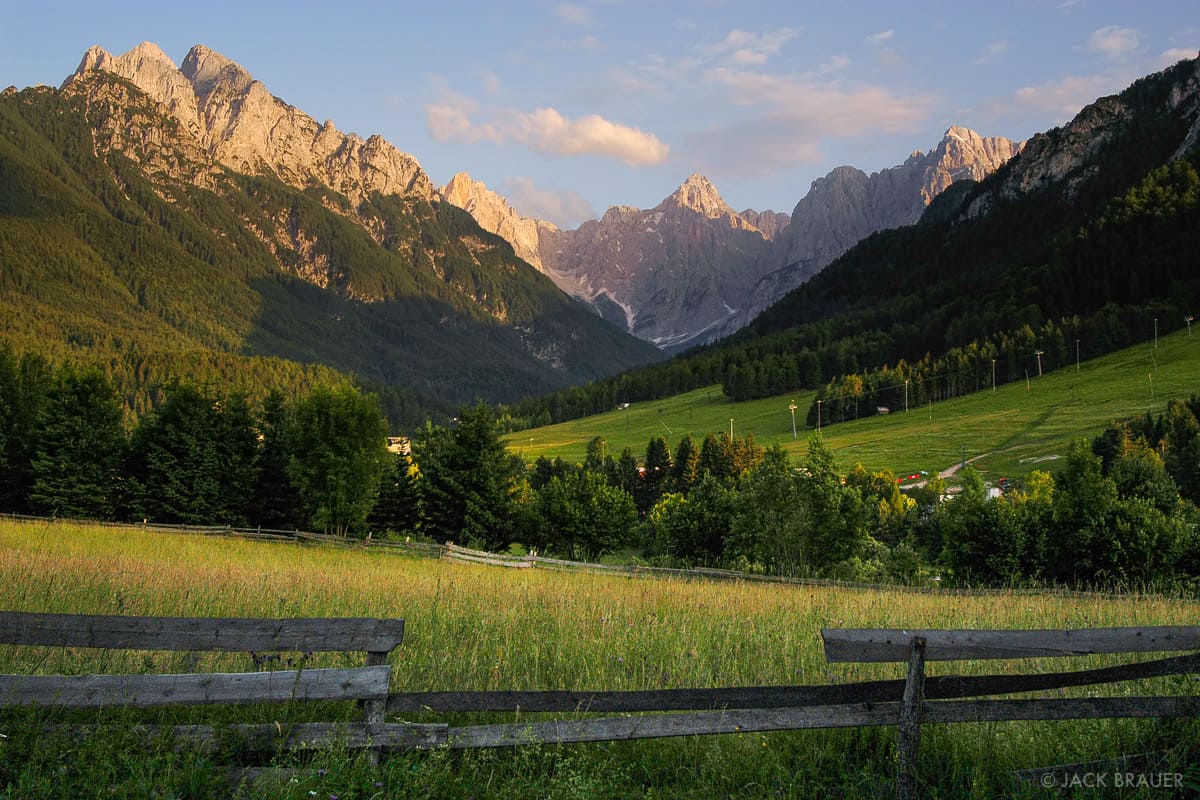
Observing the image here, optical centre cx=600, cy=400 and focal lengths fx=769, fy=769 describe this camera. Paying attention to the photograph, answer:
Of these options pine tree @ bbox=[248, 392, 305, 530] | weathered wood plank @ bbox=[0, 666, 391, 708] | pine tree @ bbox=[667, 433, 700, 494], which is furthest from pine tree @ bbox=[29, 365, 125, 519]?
pine tree @ bbox=[667, 433, 700, 494]

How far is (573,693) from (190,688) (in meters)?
3.27

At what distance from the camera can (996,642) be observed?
6469 mm

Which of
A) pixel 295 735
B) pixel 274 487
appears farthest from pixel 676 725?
pixel 274 487

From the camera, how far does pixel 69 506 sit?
5159cm

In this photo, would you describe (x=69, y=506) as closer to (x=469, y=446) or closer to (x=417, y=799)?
(x=469, y=446)

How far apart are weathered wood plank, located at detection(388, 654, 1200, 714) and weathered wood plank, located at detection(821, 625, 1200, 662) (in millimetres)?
202

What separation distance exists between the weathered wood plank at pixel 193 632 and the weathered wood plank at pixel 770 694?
0.70 metres

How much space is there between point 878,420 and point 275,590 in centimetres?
17074

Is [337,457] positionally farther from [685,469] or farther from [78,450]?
[685,469]

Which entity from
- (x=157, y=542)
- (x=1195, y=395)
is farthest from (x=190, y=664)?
(x=1195, y=395)

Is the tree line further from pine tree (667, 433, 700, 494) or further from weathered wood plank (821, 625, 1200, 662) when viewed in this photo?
pine tree (667, 433, 700, 494)

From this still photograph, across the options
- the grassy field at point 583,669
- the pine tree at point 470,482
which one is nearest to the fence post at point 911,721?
the grassy field at point 583,669

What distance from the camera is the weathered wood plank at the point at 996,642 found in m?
6.48

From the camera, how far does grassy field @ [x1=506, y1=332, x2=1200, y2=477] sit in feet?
411
